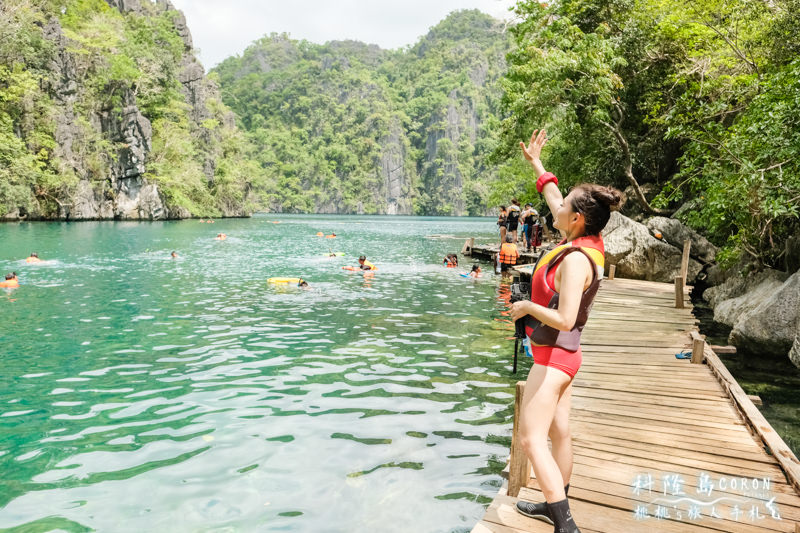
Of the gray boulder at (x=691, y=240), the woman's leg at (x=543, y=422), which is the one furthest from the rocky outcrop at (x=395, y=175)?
the woman's leg at (x=543, y=422)

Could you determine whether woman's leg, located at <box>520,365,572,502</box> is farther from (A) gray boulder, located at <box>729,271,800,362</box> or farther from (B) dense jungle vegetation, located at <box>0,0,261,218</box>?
(B) dense jungle vegetation, located at <box>0,0,261,218</box>

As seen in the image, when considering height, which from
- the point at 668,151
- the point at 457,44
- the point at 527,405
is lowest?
the point at 527,405

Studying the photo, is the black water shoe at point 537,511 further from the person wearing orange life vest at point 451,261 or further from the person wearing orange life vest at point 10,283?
the person wearing orange life vest at point 451,261

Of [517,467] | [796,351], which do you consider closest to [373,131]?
[796,351]

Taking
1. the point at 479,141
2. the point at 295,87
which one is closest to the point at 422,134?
the point at 479,141

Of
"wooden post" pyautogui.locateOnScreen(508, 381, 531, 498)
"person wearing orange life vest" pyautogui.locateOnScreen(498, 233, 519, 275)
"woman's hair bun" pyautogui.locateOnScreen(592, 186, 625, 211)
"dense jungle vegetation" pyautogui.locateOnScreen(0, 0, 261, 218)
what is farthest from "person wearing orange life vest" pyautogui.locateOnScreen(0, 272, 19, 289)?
"dense jungle vegetation" pyautogui.locateOnScreen(0, 0, 261, 218)

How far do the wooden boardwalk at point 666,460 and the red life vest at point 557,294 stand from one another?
2.03 ft

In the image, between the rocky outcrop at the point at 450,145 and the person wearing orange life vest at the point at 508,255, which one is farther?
the rocky outcrop at the point at 450,145

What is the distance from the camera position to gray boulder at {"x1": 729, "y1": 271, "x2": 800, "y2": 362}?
360 inches

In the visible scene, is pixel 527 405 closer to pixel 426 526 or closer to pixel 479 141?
pixel 426 526

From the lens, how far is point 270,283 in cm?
1716

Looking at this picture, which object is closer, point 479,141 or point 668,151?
point 668,151

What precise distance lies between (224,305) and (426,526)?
10.3 meters

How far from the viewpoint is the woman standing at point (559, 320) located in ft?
9.86
